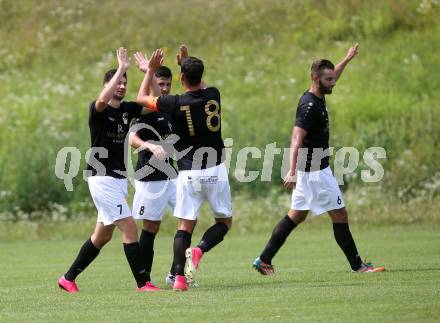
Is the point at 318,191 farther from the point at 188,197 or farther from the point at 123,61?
the point at 123,61

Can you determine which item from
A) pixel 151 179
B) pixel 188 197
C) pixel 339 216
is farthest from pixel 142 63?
pixel 339 216

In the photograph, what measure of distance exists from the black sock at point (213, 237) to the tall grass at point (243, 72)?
518 inches

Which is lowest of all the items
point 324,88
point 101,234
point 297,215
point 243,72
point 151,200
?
point 101,234

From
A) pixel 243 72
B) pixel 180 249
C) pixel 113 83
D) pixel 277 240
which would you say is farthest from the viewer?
pixel 243 72

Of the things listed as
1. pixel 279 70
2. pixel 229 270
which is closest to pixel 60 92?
pixel 279 70

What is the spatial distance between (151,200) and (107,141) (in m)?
1.36

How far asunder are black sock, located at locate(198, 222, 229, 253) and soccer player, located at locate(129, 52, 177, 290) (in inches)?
40.1

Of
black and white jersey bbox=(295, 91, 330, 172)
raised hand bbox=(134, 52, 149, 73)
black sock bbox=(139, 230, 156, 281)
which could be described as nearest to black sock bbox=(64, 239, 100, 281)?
black sock bbox=(139, 230, 156, 281)

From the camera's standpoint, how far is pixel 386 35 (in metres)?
36.0

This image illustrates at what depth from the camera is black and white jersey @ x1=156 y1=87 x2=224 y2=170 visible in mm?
11781

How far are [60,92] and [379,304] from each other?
88.2 feet

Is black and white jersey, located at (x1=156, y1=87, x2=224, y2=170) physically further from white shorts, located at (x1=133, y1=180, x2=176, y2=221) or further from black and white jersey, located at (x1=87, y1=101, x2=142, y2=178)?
white shorts, located at (x1=133, y1=180, x2=176, y2=221)

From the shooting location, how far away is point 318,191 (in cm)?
1321

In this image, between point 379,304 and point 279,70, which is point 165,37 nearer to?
point 279,70
